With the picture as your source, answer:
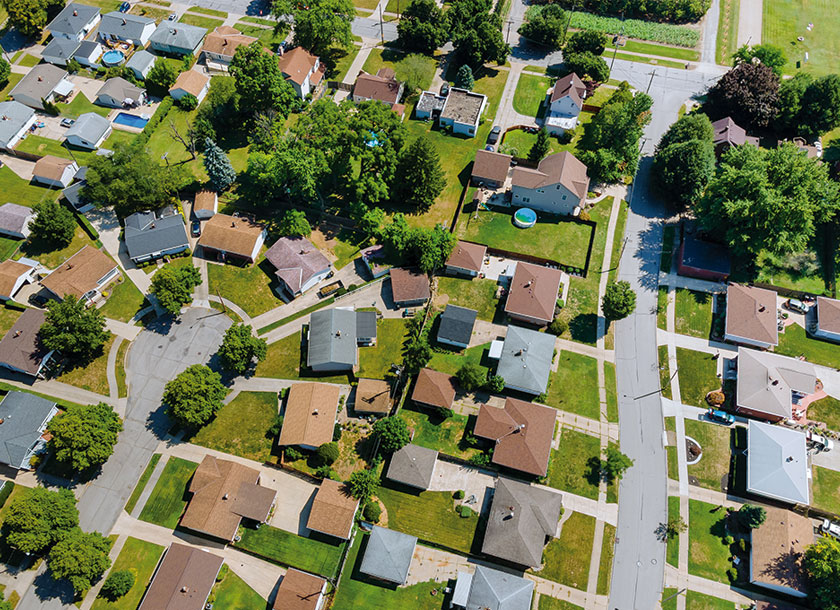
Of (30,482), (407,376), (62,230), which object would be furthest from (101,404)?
(407,376)

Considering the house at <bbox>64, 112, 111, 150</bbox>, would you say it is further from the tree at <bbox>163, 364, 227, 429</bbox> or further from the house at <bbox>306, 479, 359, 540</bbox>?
the house at <bbox>306, 479, 359, 540</bbox>

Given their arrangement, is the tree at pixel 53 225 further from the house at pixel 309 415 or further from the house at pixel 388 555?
the house at pixel 388 555

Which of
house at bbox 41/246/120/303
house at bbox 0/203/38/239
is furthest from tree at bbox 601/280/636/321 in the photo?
house at bbox 0/203/38/239

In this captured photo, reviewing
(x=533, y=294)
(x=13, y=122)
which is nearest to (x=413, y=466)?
(x=533, y=294)

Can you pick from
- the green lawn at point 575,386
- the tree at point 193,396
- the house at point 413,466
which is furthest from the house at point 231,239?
the green lawn at point 575,386

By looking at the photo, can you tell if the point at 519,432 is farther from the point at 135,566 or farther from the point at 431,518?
the point at 135,566

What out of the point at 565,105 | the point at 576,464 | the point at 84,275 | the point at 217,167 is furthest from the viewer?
the point at 565,105
